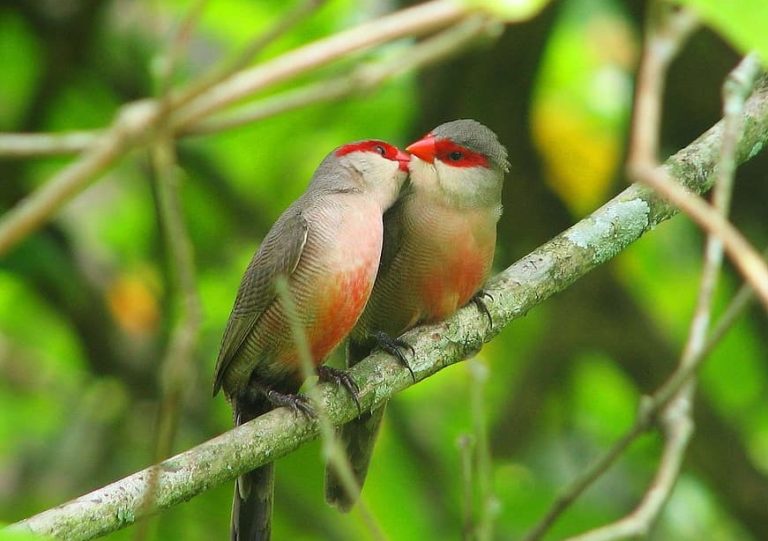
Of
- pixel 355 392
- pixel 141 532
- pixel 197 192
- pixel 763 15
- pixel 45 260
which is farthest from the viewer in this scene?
pixel 197 192

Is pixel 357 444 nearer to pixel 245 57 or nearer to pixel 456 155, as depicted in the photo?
pixel 456 155

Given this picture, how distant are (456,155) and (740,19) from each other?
3.39m

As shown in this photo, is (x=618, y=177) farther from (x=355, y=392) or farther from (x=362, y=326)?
(x=355, y=392)

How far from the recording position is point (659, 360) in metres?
6.01

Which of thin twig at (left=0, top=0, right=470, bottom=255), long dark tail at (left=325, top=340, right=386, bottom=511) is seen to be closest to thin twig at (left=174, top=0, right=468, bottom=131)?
thin twig at (left=0, top=0, right=470, bottom=255)

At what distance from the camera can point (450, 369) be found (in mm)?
7227

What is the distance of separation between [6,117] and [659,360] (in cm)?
373

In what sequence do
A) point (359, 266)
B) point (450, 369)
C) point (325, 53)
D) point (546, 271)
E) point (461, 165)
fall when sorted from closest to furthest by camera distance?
point (325, 53) → point (546, 271) → point (359, 266) → point (461, 165) → point (450, 369)

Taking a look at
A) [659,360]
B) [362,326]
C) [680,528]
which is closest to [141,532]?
[362,326]

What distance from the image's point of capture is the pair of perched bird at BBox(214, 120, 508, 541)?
431 cm

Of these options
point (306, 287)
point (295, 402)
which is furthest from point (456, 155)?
point (295, 402)

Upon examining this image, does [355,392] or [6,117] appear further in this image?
[6,117]

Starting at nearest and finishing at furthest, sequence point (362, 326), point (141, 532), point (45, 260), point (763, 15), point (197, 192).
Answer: point (763, 15) → point (141, 532) → point (362, 326) → point (45, 260) → point (197, 192)

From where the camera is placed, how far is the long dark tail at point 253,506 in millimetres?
4566
